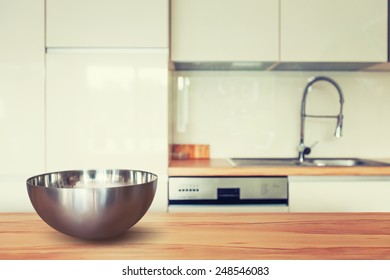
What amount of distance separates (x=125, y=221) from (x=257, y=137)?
5.97 feet

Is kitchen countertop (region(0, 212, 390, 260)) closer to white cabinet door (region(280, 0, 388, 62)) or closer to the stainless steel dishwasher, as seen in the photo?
the stainless steel dishwasher

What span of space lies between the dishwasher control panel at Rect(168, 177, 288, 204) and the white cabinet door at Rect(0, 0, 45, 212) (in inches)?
27.8

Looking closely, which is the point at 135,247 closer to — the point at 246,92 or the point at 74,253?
the point at 74,253

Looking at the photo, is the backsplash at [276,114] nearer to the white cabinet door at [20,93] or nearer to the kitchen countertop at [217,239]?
the white cabinet door at [20,93]

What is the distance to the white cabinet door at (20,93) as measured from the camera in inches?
79.6

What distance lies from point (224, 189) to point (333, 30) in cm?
104

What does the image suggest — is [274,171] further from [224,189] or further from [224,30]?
[224,30]

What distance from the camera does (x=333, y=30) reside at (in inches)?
84.9

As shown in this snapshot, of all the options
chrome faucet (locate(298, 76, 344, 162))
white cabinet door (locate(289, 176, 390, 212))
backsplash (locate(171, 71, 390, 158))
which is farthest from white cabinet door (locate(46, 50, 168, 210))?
chrome faucet (locate(298, 76, 344, 162))

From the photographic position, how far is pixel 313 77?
8.30ft

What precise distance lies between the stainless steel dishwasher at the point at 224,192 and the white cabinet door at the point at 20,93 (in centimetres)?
71

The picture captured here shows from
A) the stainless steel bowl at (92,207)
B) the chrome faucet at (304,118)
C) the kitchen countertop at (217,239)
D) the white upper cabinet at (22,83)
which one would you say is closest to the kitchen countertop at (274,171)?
the chrome faucet at (304,118)

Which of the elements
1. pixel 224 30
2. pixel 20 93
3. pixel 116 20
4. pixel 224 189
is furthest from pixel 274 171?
pixel 20 93

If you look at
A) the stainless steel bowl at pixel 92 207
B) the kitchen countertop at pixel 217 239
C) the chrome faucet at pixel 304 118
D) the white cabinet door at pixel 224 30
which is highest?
the white cabinet door at pixel 224 30
